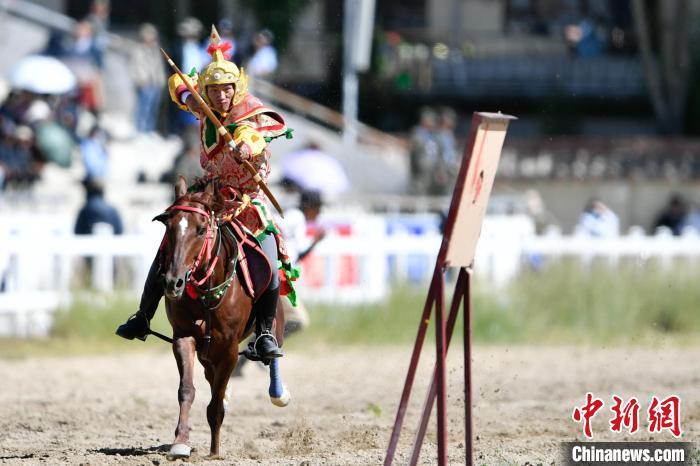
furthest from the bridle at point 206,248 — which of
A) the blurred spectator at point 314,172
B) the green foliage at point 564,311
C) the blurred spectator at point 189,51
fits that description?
the blurred spectator at point 189,51

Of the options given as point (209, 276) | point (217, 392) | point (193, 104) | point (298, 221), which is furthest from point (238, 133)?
point (298, 221)

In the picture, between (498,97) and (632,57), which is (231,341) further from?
(632,57)

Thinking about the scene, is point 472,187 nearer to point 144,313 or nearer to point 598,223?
point 144,313

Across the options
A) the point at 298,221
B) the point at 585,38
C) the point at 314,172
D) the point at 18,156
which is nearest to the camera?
the point at 298,221

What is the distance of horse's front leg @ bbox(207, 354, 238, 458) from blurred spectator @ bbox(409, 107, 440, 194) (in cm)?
1330

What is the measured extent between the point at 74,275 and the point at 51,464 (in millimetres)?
7083

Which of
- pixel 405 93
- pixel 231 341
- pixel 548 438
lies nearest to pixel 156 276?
pixel 231 341

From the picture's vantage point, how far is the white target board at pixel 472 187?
25.2ft

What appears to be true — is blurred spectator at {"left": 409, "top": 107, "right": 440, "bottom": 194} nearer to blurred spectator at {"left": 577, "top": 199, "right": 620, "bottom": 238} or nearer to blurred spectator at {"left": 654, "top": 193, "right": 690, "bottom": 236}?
blurred spectator at {"left": 577, "top": 199, "right": 620, "bottom": 238}

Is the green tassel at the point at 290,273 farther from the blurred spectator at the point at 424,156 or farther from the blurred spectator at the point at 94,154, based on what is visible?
the blurred spectator at the point at 424,156

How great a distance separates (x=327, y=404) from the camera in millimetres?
12508

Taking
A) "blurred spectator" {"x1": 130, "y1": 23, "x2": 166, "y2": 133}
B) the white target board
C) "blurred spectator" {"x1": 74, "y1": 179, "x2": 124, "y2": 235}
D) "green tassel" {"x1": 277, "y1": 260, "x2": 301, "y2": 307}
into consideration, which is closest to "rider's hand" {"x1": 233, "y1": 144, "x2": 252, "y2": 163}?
"green tassel" {"x1": 277, "y1": 260, "x2": 301, "y2": 307}

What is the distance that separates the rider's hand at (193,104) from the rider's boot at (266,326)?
3.85 ft

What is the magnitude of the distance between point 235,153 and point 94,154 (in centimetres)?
1181
